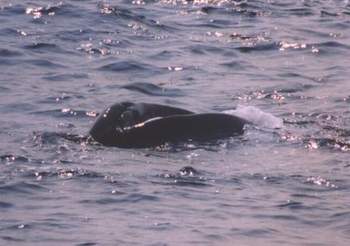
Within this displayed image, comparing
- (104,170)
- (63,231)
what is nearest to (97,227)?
(63,231)

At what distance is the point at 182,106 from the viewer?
1428 cm

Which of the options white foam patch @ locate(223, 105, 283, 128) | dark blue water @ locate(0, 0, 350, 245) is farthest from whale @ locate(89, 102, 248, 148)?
white foam patch @ locate(223, 105, 283, 128)

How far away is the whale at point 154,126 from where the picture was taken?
40.1 feet

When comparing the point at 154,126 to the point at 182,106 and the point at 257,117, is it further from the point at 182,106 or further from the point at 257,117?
the point at 182,106

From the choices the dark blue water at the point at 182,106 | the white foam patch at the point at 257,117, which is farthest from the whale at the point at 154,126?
Result: the white foam patch at the point at 257,117

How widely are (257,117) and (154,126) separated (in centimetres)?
164

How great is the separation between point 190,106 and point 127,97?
93cm

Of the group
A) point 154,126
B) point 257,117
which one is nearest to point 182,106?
point 257,117

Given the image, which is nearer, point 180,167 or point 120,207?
point 120,207

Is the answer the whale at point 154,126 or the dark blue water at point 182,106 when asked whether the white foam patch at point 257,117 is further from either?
the whale at point 154,126

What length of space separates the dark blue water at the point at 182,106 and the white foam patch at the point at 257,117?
0.91ft

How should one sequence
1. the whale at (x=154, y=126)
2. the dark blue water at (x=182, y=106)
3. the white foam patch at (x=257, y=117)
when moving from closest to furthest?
the dark blue water at (x=182, y=106), the whale at (x=154, y=126), the white foam patch at (x=257, y=117)

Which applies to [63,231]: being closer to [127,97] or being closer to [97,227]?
[97,227]

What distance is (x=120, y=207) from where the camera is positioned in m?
9.75
